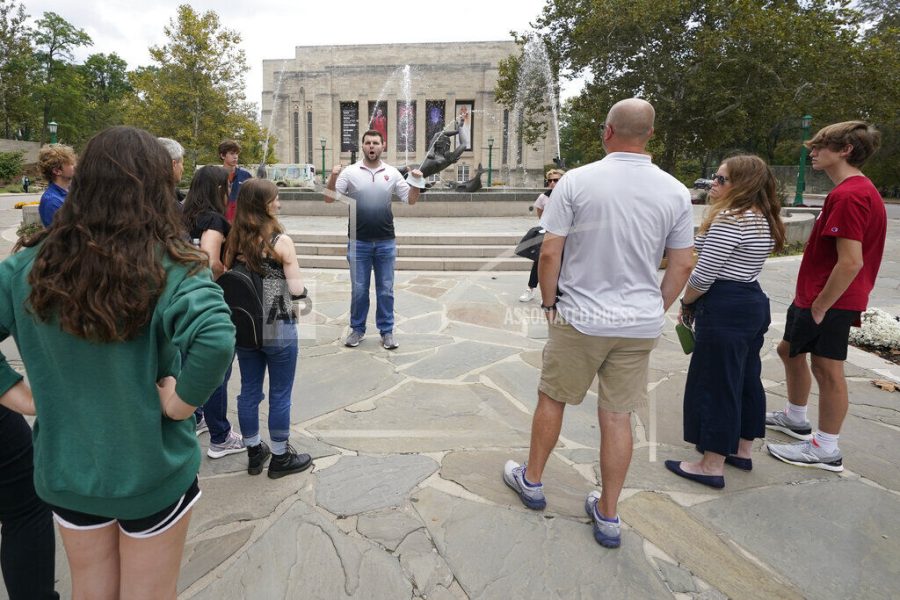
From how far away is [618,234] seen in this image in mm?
2336

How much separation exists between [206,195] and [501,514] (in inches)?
94.7

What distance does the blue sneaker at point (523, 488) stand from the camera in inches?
107

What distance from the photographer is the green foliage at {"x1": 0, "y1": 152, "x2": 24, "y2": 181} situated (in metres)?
39.2

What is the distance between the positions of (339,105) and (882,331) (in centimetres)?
5358

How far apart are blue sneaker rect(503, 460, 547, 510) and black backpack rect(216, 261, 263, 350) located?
5.06ft

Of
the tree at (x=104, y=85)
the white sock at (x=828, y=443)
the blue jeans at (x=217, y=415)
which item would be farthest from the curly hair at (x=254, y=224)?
the tree at (x=104, y=85)

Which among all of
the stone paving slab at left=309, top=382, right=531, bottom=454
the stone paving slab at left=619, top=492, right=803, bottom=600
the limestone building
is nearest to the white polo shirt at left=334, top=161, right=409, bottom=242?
the stone paving slab at left=309, top=382, right=531, bottom=454

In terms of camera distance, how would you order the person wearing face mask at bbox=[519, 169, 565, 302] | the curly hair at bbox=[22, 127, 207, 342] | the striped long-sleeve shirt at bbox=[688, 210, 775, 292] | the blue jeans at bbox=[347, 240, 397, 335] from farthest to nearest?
the person wearing face mask at bbox=[519, 169, 565, 302]
the blue jeans at bbox=[347, 240, 397, 335]
the striped long-sleeve shirt at bbox=[688, 210, 775, 292]
the curly hair at bbox=[22, 127, 207, 342]

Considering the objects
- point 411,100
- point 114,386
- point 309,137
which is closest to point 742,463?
point 114,386

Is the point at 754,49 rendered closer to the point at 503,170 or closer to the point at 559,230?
the point at 559,230

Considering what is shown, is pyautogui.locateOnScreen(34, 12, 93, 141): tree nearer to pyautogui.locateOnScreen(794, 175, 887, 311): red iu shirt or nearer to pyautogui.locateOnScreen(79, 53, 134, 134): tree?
pyautogui.locateOnScreen(79, 53, 134, 134): tree

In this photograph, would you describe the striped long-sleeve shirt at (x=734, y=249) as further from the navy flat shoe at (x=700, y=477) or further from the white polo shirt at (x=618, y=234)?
the navy flat shoe at (x=700, y=477)

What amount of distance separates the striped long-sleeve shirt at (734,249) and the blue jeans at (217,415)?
2.80 metres

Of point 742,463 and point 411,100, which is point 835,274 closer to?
point 742,463
